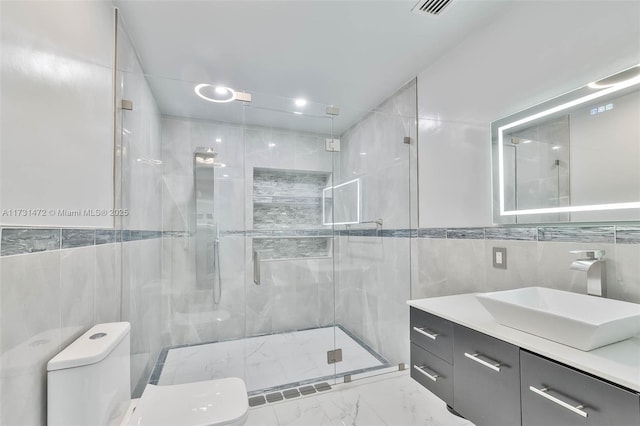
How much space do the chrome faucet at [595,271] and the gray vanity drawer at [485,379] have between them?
1.61ft

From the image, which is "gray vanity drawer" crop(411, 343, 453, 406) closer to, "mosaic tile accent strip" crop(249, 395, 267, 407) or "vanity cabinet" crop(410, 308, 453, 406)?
"vanity cabinet" crop(410, 308, 453, 406)

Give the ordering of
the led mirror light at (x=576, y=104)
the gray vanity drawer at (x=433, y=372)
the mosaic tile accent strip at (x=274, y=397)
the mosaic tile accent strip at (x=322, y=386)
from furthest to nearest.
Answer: the mosaic tile accent strip at (x=322, y=386), the mosaic tile accent strip at (x=274, y=397), the gray vanity drawer at (x=433, y=372), the led mirror light at (x=576, y=104)

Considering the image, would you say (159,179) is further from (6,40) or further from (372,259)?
(372,259)

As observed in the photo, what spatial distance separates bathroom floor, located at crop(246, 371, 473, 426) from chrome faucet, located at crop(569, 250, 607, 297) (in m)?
1.13

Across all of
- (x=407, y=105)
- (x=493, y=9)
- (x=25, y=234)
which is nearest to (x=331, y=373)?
(x=25, y=234)

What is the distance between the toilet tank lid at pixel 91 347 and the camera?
940mm


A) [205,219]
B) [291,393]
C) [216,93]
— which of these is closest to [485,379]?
[291,393]

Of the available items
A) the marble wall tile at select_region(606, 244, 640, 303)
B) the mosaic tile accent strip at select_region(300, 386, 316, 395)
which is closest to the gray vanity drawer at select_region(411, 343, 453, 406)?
the marble wall tile at select_region(606, 244, 640, 303)

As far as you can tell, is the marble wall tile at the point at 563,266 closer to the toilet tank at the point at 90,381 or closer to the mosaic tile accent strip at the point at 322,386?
the mosaic tile accent strip at the point at 322,386

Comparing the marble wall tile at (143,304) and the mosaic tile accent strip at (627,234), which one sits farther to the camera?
the marble wall tile at (143,304)

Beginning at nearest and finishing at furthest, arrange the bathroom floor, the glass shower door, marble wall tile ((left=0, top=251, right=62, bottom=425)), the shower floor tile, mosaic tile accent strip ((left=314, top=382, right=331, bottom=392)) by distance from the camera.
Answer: marble wall tile ((left=0, top=251, right=62, bottom=425)), the bathroom floor, mosaic tile accent strip ((left=314, top=382, right=331, bottom=392)), the shower floor tile, the glass shower door

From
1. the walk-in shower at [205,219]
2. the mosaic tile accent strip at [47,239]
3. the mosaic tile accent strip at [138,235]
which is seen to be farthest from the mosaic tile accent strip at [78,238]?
the walk-in shower at [205,219]

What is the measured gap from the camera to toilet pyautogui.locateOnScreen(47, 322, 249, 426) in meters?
0.93

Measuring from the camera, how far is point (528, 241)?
5.08ft
